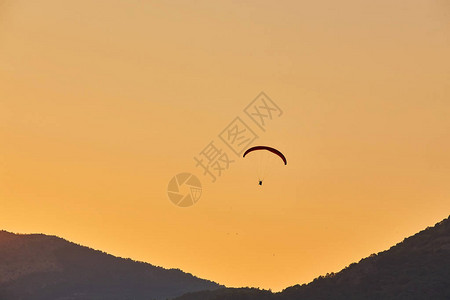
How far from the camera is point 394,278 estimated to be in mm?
177625

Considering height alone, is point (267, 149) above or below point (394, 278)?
below

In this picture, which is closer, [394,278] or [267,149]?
[267,149]

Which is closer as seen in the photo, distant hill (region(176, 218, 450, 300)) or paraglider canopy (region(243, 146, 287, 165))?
paraglider canopy (region(243, 146, 287, 165))

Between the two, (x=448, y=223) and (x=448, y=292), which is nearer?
(x=448, y=292)

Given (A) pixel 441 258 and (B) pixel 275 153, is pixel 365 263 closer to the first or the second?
(A) pixel 441 258

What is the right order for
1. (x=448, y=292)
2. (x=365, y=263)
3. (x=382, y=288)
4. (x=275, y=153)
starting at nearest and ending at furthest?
(x=275, y=153)
(x=448, y=292)
(x=382, y=288)
(x=365, y=263)

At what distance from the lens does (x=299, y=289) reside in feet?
623

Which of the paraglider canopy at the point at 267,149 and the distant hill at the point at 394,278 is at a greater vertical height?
the distant hill at the point at 394,278

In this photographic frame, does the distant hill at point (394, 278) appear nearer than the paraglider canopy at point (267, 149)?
No

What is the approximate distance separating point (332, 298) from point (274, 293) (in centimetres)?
1583

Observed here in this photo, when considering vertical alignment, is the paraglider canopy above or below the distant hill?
below

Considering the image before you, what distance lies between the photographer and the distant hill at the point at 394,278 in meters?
169

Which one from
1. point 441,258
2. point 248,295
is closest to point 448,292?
point 441,258

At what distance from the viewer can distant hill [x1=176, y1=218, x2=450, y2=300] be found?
169 metres
